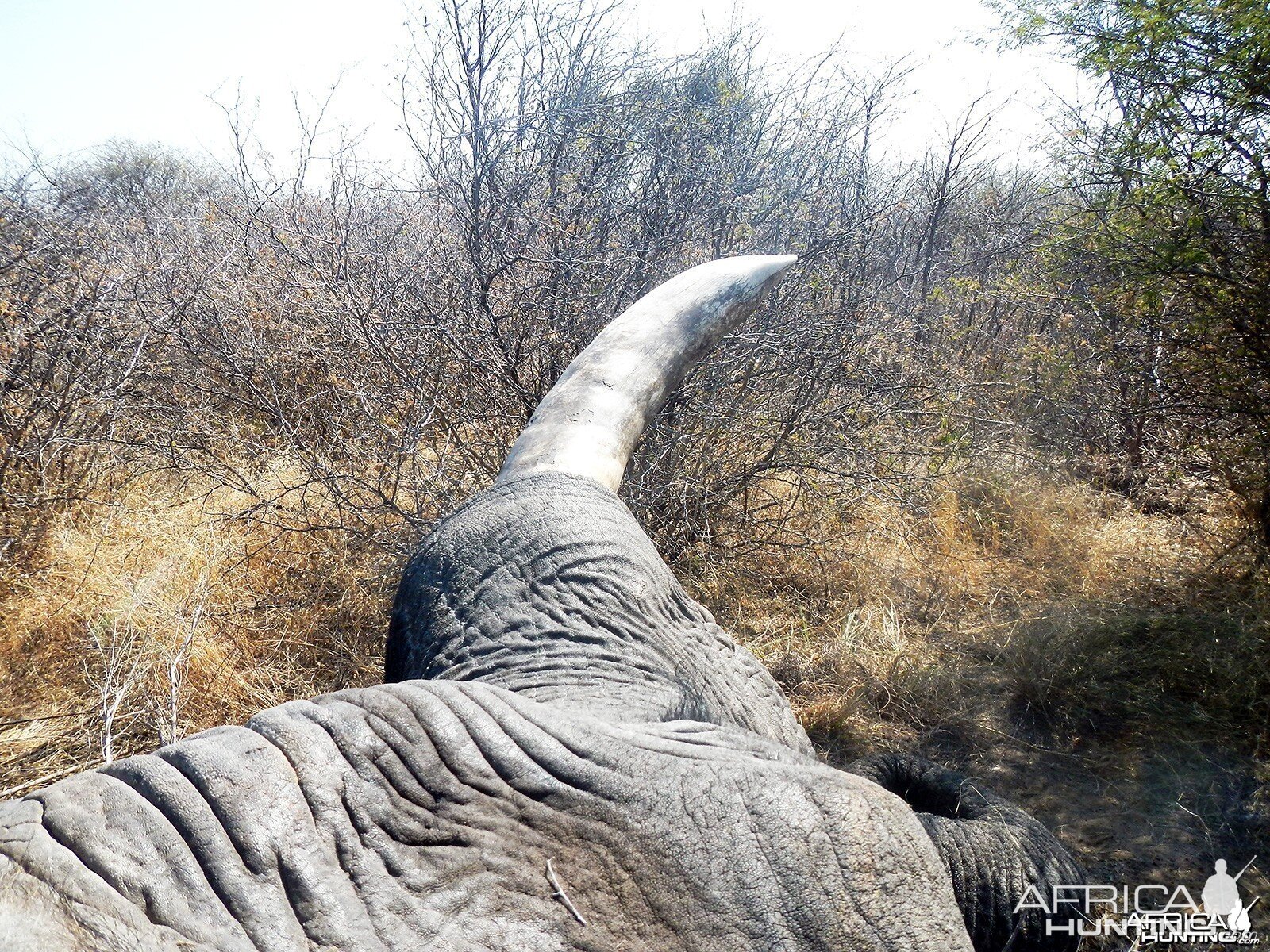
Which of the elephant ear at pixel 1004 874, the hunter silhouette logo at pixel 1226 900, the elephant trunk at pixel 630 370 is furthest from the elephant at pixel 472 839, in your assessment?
the hunter silhouette logo at pixel 1226 900

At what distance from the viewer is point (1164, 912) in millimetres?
2449

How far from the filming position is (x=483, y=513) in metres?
1.80

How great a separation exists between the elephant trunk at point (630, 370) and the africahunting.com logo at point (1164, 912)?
1353 mm

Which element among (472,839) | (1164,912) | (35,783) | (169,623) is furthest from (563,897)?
(169,623)

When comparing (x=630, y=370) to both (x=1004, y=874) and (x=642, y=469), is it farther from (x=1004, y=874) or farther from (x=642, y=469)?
(x=642, y=469)

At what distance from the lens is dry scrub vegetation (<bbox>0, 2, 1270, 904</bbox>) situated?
11.1 ft

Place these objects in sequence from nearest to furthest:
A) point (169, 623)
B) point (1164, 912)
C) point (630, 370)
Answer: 1. point (630, 370)
2. point (1164, 912)
3. point (169, 623)

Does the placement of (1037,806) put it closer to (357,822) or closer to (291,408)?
(357,822)

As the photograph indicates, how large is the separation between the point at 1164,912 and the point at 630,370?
2.01 meters

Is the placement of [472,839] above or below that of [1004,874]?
above

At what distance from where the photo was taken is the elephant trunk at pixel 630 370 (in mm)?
1996

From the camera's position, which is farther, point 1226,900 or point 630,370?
point 1226,900

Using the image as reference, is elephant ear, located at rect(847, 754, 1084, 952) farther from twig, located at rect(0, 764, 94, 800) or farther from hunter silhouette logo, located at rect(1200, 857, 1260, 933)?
twig, located at rect(0, 764, 94, 800)

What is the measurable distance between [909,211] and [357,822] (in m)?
7.34
